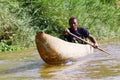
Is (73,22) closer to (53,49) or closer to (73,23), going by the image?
(73,23)

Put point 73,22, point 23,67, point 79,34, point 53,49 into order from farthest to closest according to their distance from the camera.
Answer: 1. point 79,34
2. point 73,22
3. point 23,67
4. point 53,49

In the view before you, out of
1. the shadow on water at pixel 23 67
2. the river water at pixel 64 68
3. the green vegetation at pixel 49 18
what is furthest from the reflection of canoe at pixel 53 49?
the green vegetation at pixel 49 18

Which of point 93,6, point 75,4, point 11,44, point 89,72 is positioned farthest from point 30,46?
point 89,72

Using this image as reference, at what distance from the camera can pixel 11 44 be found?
1458 cm

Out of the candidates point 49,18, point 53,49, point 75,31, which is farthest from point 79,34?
point 49,18

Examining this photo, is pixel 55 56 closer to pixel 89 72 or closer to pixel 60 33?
pixel 89 72

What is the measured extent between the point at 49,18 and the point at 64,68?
21.4ft

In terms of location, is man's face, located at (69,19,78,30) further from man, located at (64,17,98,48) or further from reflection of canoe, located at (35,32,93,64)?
reflection of canoe, located at (35,32,93,64)

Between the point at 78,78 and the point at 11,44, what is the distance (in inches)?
271

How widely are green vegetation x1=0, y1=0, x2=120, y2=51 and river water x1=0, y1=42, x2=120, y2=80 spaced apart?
253cm

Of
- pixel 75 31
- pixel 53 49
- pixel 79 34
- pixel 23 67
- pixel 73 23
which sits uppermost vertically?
pixel 73 23

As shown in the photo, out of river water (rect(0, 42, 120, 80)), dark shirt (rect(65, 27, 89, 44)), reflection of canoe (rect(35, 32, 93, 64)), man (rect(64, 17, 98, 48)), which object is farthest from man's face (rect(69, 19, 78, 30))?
river water (rect(0, 42, 120, 80))

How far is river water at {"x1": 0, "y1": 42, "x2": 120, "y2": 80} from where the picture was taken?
8.36 metres

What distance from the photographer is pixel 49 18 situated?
15.8m
